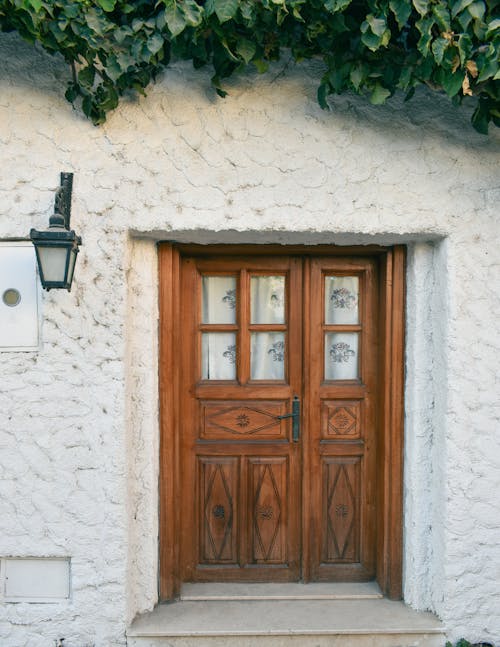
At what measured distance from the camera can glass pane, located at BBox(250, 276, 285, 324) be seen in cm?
318

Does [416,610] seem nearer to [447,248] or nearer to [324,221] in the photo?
[447,248]

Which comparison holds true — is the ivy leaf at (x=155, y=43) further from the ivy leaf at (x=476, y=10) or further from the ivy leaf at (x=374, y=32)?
the ivy leaf at (x=476, y=10)

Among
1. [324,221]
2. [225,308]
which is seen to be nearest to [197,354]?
[225,308]

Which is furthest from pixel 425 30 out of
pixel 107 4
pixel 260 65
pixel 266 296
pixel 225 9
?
pixel 266 296

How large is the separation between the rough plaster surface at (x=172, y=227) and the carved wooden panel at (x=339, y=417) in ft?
1.72

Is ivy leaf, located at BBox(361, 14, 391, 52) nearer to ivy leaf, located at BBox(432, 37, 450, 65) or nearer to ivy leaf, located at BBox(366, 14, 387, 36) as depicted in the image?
ivy leaf, located at BBox(366, 14, 387, 36)

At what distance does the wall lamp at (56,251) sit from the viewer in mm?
2461

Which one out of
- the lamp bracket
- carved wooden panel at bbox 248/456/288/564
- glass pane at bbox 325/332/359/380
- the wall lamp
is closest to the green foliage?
the lamp bracket

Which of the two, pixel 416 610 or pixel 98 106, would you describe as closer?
pixel 98 106

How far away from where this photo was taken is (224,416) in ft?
10.3

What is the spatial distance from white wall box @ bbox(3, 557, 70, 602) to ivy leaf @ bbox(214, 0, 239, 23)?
272 cm

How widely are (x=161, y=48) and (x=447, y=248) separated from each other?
170cm

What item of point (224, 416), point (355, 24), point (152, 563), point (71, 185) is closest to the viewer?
point (355, 24)

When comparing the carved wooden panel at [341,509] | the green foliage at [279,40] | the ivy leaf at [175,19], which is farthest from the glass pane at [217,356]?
the ivy leaf at [175,19]
